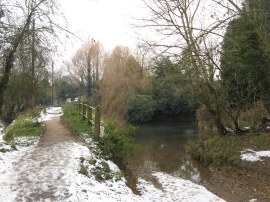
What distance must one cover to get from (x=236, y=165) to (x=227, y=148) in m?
2.01

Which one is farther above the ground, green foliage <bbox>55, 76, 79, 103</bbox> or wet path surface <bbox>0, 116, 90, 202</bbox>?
green foliage <bbox>55, 76, 79, 103</bbox>

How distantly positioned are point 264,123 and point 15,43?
1189cm

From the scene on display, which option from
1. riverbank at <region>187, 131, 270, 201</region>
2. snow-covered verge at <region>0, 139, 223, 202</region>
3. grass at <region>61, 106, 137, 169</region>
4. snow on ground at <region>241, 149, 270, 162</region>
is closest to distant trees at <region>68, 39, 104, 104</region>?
riverbank at <region>187, 131, 270, 201</region>

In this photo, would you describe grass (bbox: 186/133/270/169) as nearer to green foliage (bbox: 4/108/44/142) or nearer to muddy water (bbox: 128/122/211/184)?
muddy water (bbox: 128/122/211/184)

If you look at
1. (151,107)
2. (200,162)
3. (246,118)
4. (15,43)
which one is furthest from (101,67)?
(15,43)

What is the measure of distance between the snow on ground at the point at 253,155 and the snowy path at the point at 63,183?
325 centimetres

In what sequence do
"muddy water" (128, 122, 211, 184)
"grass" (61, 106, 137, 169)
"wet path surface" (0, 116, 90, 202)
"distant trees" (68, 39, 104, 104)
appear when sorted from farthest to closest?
1. "distant trees" (68, 39, 104, 104)
2. "muddy water" (128, 122, 211, 184)
3. "grass" (61, 106, 137, 169)
4. "wet path surface" (0, 116, 90, 202)

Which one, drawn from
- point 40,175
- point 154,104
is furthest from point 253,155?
point 154,104

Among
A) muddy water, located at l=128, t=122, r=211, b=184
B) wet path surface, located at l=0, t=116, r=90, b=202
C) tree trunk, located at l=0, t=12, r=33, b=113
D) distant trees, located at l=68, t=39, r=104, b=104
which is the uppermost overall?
distant trees, located at l=68, t=39, r=104, b=104

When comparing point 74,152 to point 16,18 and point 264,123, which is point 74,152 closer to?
point 16,18

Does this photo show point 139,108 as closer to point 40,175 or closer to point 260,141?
point 260,141

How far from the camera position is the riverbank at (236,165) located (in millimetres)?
9438

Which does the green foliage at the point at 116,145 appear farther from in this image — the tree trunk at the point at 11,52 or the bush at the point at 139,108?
the bush at the point at 139,108

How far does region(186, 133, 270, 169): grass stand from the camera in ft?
42.2
